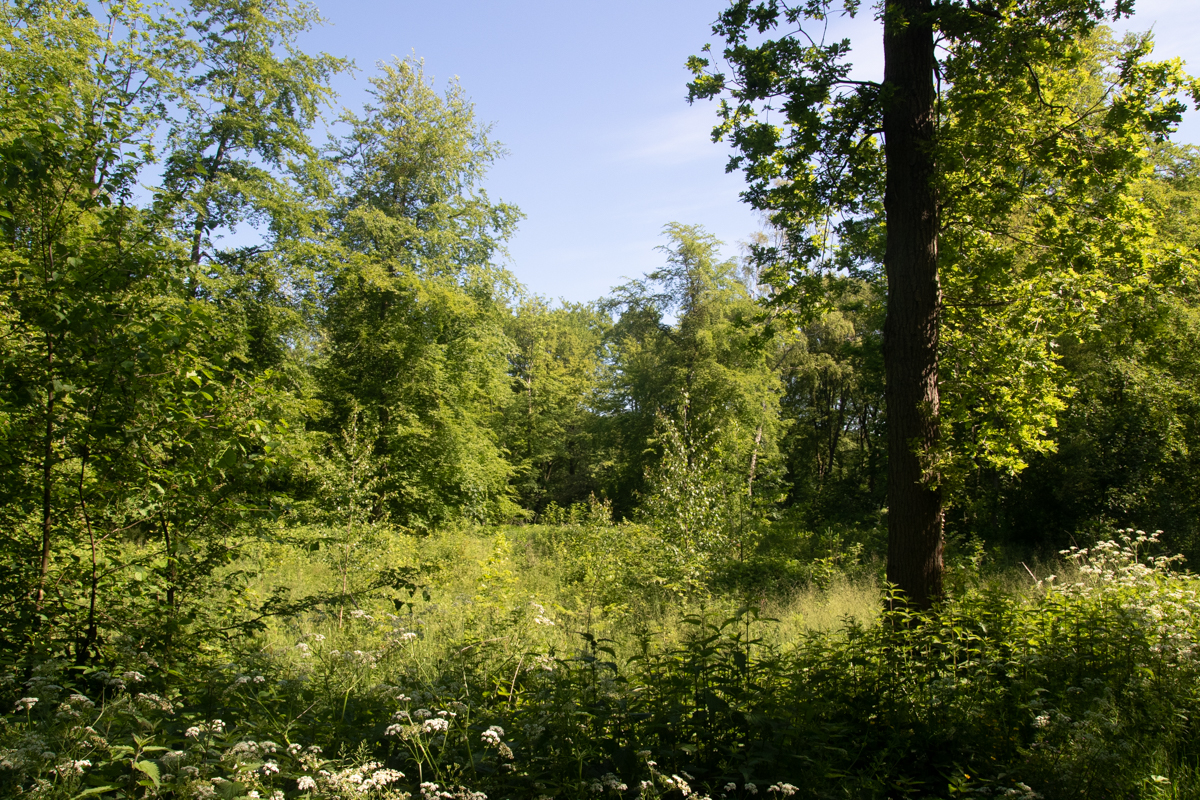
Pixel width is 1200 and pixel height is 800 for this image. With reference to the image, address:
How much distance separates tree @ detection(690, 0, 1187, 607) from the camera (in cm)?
576

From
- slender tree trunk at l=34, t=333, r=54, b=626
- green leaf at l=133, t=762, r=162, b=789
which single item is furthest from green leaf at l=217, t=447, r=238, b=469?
green leaf at l=133, t=762, r=162, b=789

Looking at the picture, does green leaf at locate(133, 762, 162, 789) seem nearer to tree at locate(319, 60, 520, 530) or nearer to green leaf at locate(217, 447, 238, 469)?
green leaf at locate(217, 447, 238, 469)

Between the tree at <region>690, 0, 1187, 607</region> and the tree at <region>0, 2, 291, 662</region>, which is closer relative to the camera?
the tree at <region>0, 2, 291, 662</region>

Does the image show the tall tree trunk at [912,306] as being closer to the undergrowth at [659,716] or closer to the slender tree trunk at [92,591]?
the undergrowth at [659,716]

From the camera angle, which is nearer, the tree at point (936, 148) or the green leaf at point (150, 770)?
the green leaf at point (150, 770)

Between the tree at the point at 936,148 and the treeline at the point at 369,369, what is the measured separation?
1.48ft

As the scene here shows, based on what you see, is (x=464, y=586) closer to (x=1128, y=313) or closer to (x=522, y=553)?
(x=522, y=553)

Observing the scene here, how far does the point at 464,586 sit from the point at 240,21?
596 inches

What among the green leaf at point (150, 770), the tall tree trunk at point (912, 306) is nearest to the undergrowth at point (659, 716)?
the green leaf at point (150, 770)

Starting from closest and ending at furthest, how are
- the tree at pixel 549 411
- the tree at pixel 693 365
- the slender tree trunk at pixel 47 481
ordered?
the slender tree trunk at pixel 47 481
the tree at pixel 693 365
the tree at pixel 549 411

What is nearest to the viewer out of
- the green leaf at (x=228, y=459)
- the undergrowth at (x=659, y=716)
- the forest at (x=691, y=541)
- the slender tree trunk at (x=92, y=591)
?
the undergrowth at (x=659, y=716)

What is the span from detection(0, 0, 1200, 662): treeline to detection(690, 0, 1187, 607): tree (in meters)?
0.45

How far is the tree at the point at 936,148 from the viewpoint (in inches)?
227

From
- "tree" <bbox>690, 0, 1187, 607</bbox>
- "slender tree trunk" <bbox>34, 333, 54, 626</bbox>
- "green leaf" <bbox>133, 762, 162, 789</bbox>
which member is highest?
"tree" <bbox>690, 0, 1187, 607</bbox>
